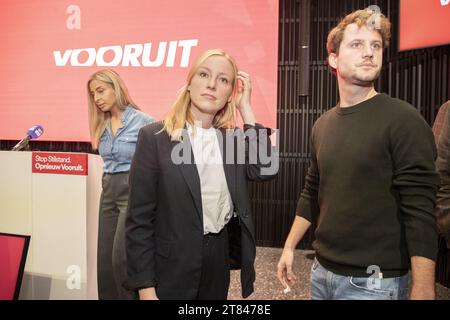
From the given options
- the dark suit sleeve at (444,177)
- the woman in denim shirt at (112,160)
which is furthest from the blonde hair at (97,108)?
the dark suit sleeve at (444,177)

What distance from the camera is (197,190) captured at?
1297 mm

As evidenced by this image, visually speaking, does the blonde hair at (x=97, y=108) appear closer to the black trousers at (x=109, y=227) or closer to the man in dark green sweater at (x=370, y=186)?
the black trousers at (x=109, y=227)

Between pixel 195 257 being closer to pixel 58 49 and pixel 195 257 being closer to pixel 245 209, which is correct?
pixel 245 209

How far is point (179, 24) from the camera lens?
3.84 meters

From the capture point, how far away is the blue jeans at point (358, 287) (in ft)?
4.04

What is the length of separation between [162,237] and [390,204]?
0.75 m

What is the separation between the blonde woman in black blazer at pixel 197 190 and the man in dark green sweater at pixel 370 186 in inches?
10.6

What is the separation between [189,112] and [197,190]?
0.30 m

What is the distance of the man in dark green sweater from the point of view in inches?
44.6

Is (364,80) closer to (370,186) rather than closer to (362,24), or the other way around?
(362,24)

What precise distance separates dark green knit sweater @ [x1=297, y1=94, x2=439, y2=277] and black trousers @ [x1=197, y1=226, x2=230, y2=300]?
0.35 meters

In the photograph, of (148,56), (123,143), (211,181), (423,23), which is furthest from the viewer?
(148,56)

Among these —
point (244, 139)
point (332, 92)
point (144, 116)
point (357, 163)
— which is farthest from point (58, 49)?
point (357, 163)

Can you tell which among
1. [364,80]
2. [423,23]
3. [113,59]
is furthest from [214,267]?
[113,59]
